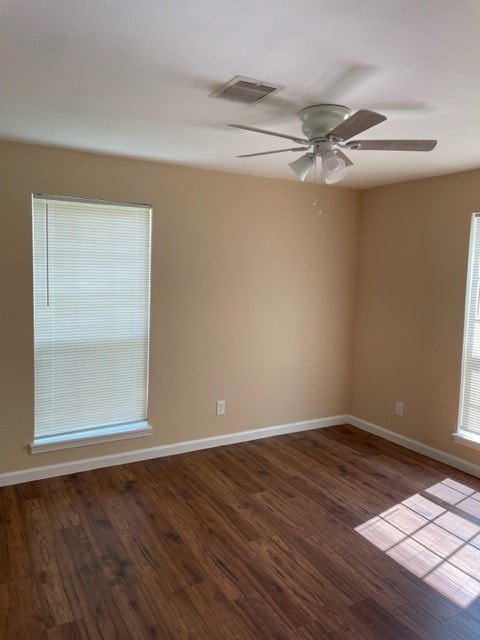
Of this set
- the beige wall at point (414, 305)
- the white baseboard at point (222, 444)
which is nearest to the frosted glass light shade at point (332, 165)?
the beige wall at point (414, 305)

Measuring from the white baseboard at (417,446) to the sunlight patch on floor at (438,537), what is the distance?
28 centimetres

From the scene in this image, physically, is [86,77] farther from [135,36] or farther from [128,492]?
[128,492]

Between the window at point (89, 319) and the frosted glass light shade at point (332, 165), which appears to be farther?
the window at point (89, 319)

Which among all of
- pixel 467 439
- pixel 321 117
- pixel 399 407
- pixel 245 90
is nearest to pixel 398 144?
pixel 321 117

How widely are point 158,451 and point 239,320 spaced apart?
1268 millimetres

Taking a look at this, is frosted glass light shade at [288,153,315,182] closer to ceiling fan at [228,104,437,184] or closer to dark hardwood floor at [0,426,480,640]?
ceiling fan at [228,104,437,184]

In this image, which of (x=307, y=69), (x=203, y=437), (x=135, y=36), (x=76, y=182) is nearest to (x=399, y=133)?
(x=307, y=69)

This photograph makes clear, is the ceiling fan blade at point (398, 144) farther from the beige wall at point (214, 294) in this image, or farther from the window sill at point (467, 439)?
the window sill at point (467, 439)

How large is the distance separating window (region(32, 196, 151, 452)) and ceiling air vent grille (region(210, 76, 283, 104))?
1588 mm

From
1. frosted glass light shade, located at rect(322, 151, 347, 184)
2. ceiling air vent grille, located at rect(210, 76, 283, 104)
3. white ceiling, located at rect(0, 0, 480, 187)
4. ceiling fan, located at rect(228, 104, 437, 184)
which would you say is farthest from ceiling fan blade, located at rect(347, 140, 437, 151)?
ceiling air vent grille, located at rect(210, 76, 283, 104)

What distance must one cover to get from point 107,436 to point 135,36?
2.75m

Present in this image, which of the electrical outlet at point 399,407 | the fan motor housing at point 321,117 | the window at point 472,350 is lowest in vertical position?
the electrical outlet at point 399,407

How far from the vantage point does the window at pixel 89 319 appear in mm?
3279

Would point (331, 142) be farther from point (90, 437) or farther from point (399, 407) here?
point (399, 407)
